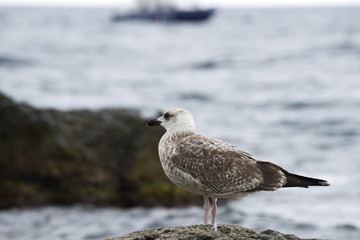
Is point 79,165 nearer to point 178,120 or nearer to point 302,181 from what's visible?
point 178,120

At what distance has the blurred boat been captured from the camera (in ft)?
362

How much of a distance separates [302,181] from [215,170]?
0.77 m

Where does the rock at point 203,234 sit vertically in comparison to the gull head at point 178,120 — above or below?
below

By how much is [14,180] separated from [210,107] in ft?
46.8

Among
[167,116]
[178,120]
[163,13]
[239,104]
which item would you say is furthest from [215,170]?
[163,13]

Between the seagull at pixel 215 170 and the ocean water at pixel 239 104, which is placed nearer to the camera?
the seagull at pixel 215 170

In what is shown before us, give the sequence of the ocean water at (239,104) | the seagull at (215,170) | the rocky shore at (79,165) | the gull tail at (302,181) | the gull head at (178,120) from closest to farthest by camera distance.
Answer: the gull tail at (302,181)
the seagull at (215,170)
the gull head at (178,120)
the ocean water at (239,104)
the rocky shore at (79,165)

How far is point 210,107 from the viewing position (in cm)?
2456

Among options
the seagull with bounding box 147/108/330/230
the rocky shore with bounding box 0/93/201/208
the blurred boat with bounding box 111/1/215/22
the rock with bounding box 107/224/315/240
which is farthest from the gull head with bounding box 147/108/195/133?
the blurred boat with bounding box 111/1/215/22

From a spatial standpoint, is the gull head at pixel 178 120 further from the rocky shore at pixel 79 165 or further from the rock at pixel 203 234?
the rocky shore at pixel 79 165

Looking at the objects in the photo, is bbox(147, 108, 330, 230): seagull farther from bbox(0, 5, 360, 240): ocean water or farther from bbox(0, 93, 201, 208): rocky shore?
bbox(0, 93, 201, 208): rocky shore

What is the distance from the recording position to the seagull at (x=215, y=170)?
4672 mm

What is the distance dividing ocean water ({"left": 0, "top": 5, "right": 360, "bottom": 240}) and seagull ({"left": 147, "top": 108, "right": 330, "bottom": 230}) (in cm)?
589

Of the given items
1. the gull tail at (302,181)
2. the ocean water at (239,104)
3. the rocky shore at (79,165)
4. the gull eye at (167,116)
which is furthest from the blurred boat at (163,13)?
the gull tail at (302,181)
